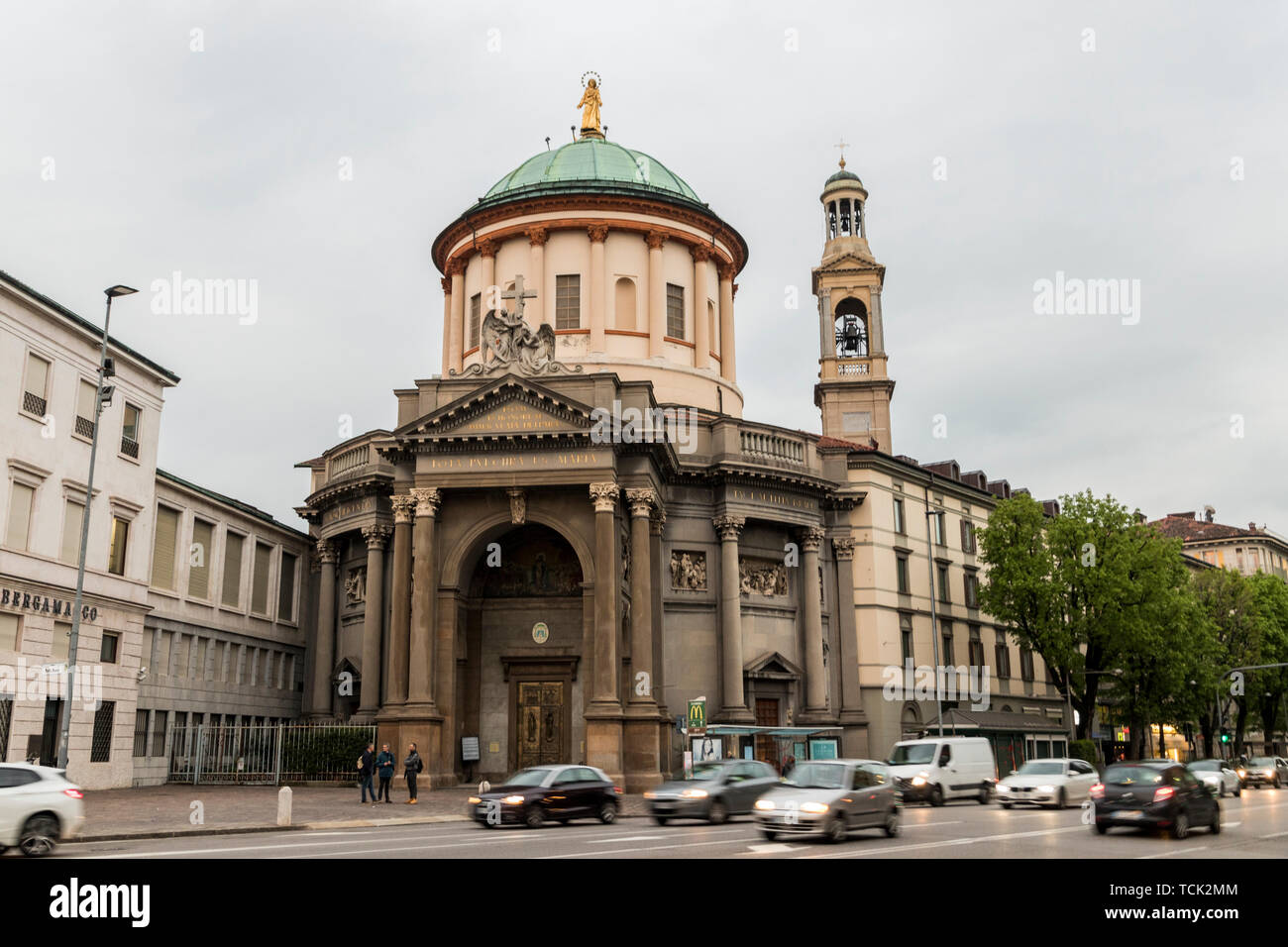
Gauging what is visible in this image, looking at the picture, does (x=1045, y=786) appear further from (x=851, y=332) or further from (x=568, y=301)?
(x=851, y=332)

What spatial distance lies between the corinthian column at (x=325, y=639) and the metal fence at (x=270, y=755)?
212 cm

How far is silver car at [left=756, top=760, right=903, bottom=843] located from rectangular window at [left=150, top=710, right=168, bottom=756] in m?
28.1

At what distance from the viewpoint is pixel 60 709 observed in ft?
110

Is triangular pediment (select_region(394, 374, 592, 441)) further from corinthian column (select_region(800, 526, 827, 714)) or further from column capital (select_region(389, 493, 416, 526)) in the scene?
corinthian column (select_region(800, 526, 827, 714))

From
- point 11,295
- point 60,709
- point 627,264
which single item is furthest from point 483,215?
point 60,709

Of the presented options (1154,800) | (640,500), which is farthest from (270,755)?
(1154,800)

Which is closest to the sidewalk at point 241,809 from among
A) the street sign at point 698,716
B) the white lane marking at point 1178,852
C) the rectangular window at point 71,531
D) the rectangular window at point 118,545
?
the street sign at point 698,716

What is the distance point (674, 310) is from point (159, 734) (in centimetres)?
2580

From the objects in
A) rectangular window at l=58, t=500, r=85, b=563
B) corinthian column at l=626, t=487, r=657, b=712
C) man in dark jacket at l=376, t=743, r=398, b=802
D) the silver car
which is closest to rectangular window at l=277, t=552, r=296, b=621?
rectangular window at l=58, t=500, r=85, b=563

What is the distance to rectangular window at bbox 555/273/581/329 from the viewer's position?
4662cm

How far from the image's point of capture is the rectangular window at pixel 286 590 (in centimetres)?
4959

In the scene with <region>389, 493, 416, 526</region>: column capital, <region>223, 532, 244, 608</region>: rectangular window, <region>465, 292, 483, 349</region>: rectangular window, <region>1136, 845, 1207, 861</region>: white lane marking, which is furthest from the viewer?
<region>465, 292, 483, 349</region>: rectangular window

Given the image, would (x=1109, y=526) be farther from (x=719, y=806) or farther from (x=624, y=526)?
(x=719, y=806)
